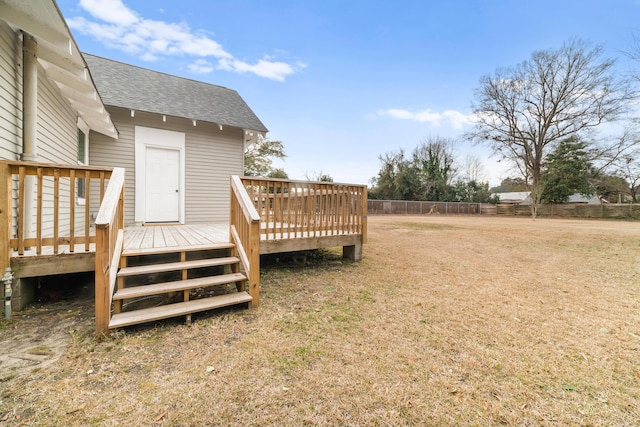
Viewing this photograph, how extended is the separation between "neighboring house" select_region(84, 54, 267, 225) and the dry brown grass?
4.28m

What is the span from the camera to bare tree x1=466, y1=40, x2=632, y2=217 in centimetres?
2193

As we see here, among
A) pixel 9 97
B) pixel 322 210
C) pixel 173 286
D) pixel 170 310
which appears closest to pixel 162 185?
pixel 9 97

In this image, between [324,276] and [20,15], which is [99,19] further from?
[324,276]

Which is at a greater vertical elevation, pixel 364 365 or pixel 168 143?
pixel 168 143

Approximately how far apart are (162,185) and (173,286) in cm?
469

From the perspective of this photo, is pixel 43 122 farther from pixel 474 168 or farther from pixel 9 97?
pixel 474 168

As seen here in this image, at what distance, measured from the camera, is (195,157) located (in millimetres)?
7016

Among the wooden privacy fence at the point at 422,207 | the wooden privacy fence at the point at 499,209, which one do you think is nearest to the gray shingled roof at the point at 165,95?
the wooden privacy fence at the point at 499,209

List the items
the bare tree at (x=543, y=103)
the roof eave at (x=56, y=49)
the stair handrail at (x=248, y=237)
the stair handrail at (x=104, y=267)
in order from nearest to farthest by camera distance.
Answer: the stair handrail at (x=104, y=267)
the roof eave at (x=56, y=49)
the stair handrail at (x=248, y=237)
the bare tree at (x=543, y=103)

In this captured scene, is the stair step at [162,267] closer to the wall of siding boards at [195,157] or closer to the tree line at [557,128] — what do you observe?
the wall of siding boards at [195,157]

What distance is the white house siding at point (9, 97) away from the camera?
2900mm

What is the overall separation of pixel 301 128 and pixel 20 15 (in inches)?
860

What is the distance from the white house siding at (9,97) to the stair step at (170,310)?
2221mm

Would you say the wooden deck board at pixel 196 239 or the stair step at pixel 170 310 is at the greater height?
the wooden deck board at pixel 196 239
